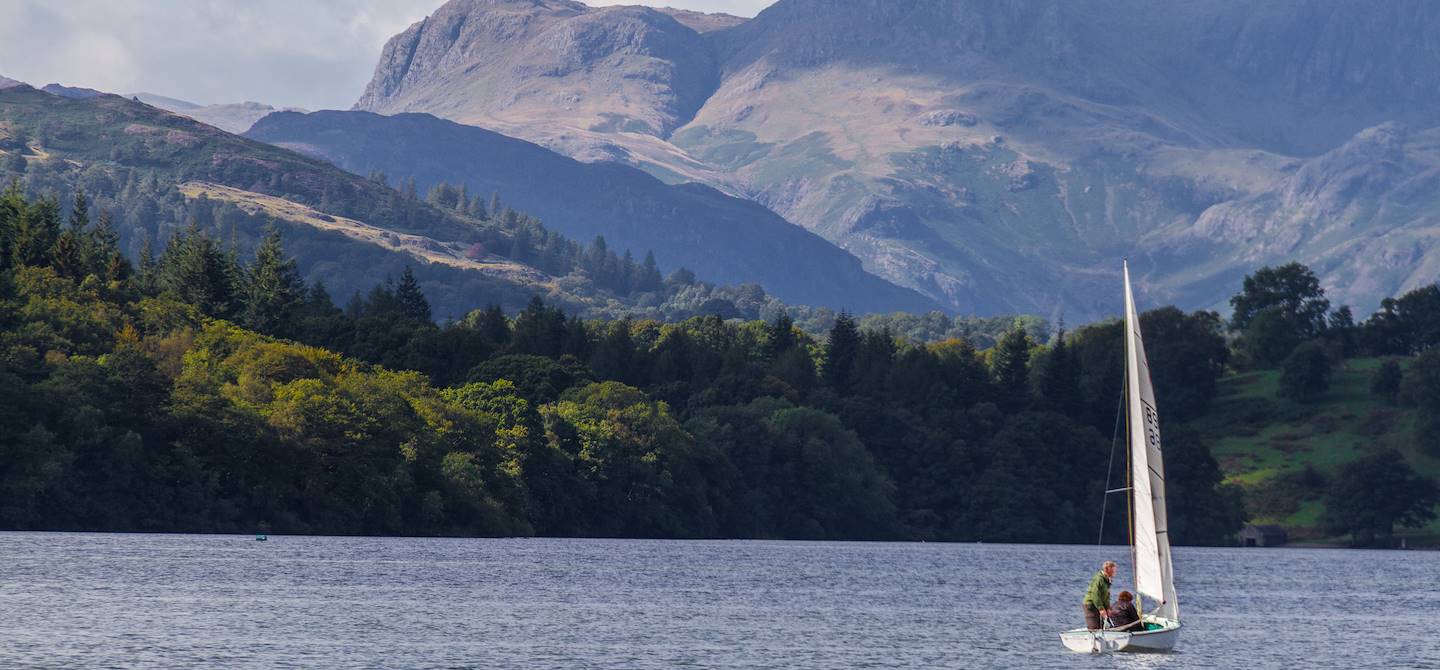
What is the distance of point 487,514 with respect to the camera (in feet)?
645

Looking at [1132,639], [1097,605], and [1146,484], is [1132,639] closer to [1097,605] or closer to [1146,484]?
[1097,605]

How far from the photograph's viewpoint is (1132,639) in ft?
281

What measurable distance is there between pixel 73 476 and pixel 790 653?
97534 millimetres

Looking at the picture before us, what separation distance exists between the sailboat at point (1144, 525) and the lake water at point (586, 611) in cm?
119

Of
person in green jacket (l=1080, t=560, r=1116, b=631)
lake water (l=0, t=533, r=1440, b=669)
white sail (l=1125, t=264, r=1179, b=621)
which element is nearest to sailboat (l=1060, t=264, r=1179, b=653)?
white sail (l=1125, t=264, r=1179, b=621)

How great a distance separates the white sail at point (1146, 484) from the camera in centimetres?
8194

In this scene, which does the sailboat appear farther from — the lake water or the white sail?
the lake water

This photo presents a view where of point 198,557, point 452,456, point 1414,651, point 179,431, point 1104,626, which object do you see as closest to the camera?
point 1104,626

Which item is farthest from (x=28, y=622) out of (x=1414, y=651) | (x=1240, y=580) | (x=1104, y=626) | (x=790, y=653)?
(x=1240, y=580)

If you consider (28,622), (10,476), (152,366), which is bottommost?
(28,622)

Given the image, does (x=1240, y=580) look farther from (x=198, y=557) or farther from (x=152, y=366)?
(x=152, y=366)

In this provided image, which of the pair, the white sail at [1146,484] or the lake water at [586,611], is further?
the lake water at [586,611]

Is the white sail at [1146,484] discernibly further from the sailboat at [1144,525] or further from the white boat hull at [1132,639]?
the white boat hull at [1132,639]

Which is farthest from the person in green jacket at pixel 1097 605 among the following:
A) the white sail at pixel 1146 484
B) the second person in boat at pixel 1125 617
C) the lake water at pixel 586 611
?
the lake water at pixel 586 611
